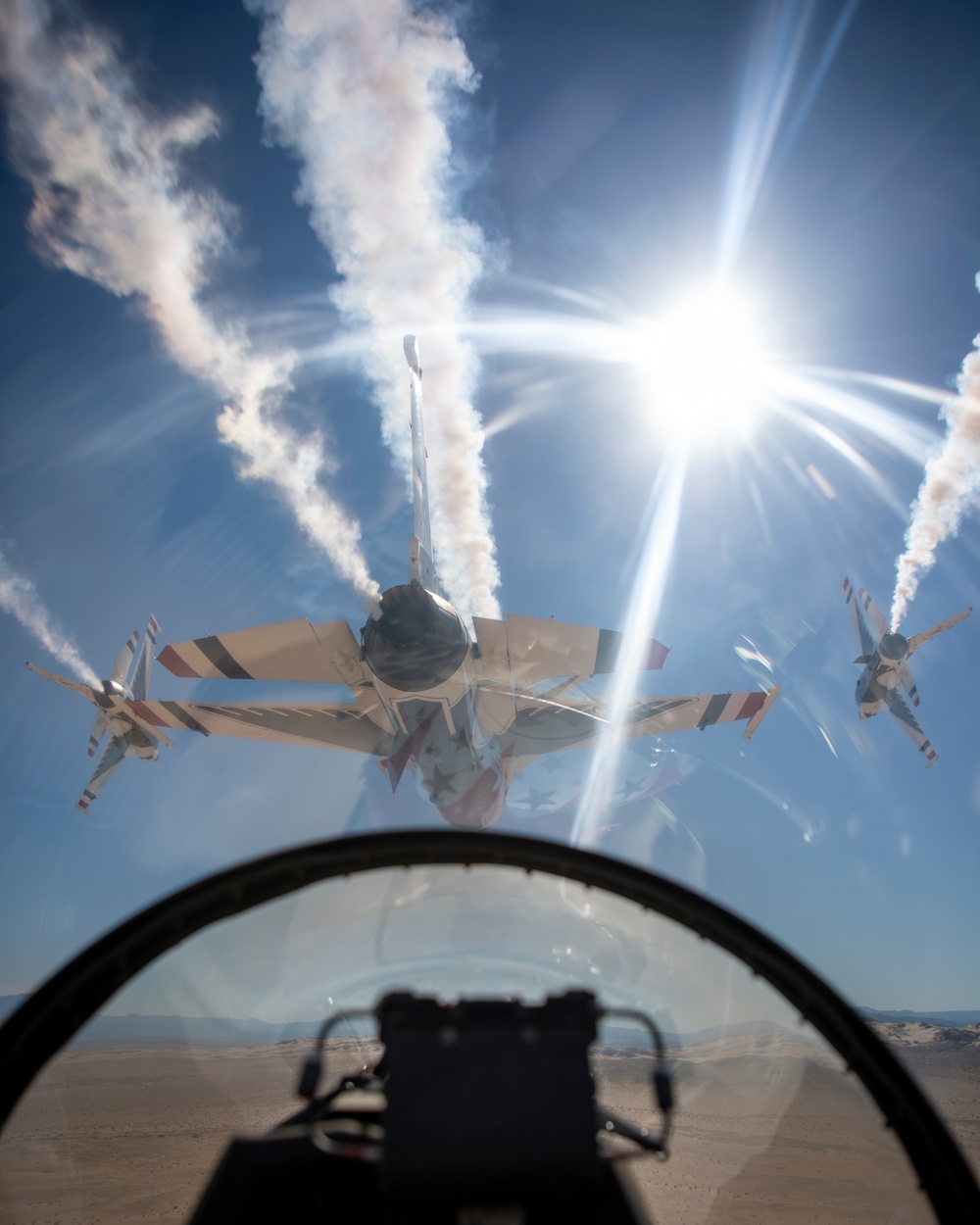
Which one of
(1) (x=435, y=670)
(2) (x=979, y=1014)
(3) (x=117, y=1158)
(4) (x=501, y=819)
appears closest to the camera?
(1) (x=435, y=670)

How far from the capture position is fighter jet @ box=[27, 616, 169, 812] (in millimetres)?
13156

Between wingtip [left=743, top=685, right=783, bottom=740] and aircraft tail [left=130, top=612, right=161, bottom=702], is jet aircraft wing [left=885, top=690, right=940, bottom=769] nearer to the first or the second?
wingtip [left=743, top=685, right=783, bottom=740]

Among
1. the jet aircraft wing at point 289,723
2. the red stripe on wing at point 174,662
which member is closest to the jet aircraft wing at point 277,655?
the red stripe on wing at point 174,662

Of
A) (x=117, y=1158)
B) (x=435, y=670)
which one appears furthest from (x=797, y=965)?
(x=117, y=1158)

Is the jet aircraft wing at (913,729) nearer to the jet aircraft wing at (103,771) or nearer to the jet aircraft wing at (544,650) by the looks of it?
the jet aircraft wing at (544,650)

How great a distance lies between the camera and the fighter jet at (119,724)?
13156mm

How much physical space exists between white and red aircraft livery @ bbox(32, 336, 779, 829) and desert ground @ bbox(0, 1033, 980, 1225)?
5430 mm

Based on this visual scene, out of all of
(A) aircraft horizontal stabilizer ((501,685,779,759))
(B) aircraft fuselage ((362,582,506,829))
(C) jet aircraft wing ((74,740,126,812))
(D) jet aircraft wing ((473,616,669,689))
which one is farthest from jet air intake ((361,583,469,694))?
(C) jet aircraft wing ((74,740,126,812))

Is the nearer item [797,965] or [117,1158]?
[797,965]

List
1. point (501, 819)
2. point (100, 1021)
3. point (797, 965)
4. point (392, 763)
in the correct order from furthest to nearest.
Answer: point (501, 819), point (392, 763), point (100, 1021), point (797, 965)

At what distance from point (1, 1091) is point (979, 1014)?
4010 inches

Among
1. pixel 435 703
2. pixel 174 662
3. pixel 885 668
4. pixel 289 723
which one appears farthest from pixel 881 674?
pixel 174 662

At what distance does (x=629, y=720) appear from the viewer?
12016mm

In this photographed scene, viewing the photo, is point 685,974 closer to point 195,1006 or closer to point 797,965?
point 797,965
